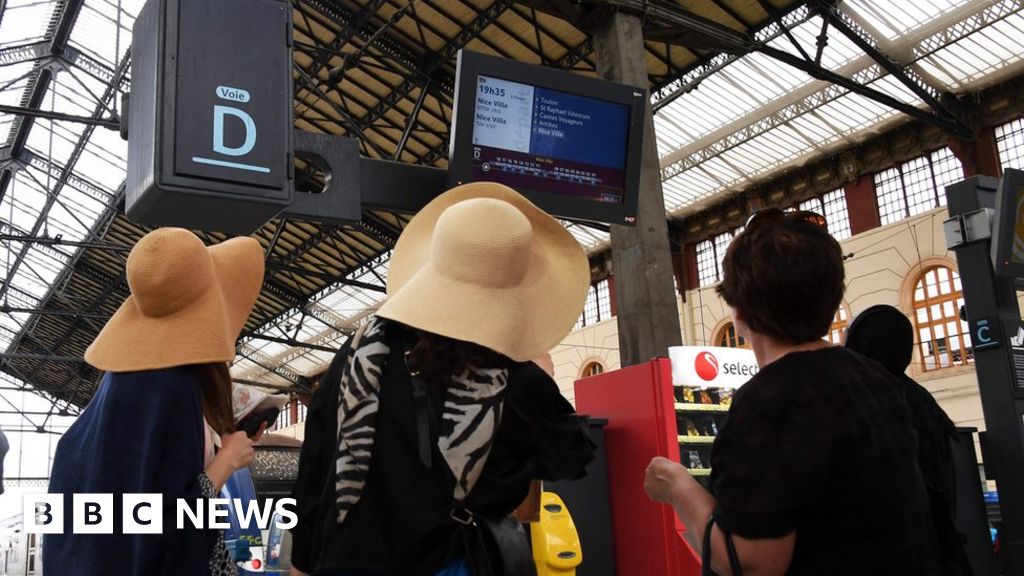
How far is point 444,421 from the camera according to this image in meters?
1.49

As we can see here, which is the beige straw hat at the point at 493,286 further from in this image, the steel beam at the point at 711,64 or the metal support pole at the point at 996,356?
Answer: the steel beam at the point at 711,64

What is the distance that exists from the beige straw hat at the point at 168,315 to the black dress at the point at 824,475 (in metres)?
0.99

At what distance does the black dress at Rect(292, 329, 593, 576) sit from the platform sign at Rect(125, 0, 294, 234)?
1024 millimetres

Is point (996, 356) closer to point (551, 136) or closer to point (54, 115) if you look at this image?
point (551, 136)

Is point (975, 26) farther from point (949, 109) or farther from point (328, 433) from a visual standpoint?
point (328, 433)

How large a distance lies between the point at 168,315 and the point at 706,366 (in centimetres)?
524

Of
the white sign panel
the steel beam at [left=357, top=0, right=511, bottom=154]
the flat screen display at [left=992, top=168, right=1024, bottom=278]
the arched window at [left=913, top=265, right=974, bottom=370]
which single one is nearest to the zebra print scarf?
the flat screen display at [left=992, top=168, right=1024, bottom=278]

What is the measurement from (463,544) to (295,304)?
23578 mm

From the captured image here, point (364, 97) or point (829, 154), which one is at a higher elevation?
point (364, 97)

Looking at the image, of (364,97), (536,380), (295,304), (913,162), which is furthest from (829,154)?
(536,380)

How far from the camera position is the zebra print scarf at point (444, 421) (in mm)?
1470

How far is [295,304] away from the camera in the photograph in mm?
24359

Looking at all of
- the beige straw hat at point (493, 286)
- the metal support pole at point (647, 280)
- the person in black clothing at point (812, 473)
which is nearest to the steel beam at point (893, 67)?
the metal support pole at point (647, 280)

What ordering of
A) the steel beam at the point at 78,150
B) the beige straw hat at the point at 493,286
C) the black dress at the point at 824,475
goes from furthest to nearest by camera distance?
the steel beam at the point at 78,150 < the beige straw hat at the point at 493,286 < the black dress at the point at 824,475
